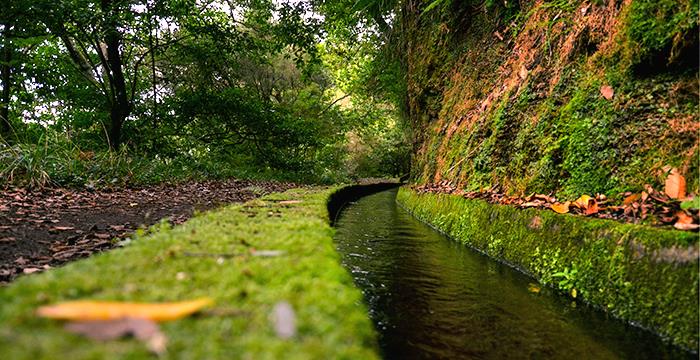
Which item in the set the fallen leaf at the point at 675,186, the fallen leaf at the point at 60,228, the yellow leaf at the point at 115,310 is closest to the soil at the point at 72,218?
the fallen leaf at the point at 60,228

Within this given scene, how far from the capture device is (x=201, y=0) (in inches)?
487

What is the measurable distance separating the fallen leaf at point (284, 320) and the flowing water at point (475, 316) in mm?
1302

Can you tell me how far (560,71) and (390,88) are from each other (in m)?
10.9

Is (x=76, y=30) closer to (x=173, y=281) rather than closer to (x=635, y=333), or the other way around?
(x=173, y=281)

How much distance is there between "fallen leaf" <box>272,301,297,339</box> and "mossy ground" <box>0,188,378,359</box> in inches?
0.7

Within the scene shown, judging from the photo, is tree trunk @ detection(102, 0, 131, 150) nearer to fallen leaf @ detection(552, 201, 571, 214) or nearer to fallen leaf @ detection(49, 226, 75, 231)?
fallen leaf @ detection(49, 226, 75, 231)

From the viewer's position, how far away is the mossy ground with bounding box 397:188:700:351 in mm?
2211

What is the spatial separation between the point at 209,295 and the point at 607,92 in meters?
4.01

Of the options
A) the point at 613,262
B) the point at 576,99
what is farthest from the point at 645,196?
the point at 576,99

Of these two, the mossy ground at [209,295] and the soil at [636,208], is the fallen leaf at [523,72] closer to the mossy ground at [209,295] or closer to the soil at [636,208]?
the soil at [636,208]

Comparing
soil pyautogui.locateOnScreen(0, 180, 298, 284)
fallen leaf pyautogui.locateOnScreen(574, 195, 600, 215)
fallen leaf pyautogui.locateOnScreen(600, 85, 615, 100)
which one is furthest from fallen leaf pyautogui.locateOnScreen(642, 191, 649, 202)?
soil pyautogui.locateOnScreen(0, 180, 298, 284)

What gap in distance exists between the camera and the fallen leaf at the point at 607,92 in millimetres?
3738

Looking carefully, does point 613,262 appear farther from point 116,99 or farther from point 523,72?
point 116,99

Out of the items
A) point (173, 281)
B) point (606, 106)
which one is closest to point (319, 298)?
point (173, 281)
